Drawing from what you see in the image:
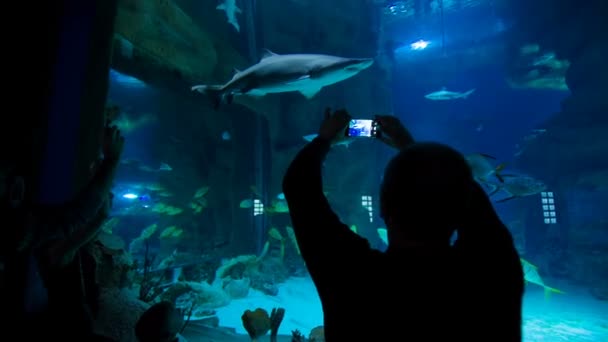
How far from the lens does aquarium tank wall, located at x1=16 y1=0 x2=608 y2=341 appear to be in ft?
17.2

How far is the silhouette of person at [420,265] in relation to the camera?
0.94 metres

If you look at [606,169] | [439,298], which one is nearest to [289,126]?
[439,298]

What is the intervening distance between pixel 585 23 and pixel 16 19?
16.9 m

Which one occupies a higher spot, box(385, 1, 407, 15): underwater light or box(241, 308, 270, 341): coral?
box(385, 1, 407, 15): underwater light

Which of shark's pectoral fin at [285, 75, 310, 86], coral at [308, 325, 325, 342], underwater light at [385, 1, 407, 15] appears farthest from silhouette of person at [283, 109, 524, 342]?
underwater light at [385, 1, 407, 15]

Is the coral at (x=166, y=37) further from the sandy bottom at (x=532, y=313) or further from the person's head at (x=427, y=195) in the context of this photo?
the person's head at (x=427, y=195)

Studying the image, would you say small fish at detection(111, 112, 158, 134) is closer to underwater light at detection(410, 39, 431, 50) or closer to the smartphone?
the smartphone

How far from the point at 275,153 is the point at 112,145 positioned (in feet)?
32.2

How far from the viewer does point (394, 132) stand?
5.32ft

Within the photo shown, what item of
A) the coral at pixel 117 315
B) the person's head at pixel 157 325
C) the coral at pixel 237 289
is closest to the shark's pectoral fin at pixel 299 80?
the person's head at pixel 157 325

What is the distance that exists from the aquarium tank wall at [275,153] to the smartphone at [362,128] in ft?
8.22

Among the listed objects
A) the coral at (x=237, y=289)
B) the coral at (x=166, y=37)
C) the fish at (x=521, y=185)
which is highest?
the coral at (x=166, y=37)

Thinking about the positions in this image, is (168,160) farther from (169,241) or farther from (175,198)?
(169,241)

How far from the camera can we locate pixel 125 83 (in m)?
13.1
